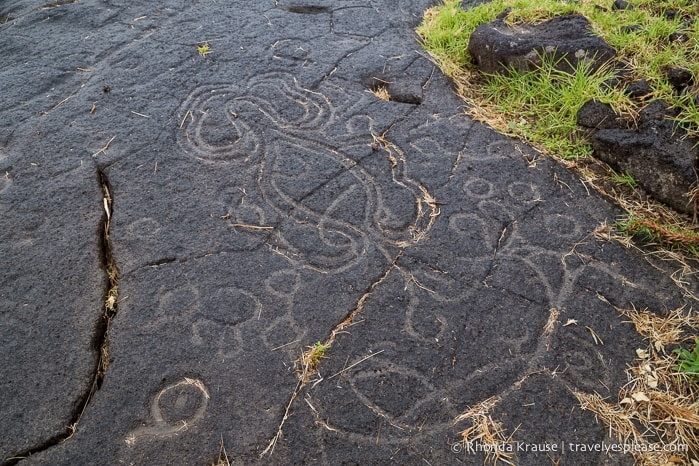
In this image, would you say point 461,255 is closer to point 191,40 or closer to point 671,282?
point 671,282

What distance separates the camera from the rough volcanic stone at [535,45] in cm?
292

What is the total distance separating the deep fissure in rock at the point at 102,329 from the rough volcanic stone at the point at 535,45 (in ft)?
7.35

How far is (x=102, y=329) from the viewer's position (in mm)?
2004

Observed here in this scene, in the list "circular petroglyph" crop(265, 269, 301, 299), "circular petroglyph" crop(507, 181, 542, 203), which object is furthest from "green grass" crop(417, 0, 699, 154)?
"circular petroglyph" crop(265, 269, 301, 299)

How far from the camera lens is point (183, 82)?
3072 millimetres

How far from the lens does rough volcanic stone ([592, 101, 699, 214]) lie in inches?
94.0

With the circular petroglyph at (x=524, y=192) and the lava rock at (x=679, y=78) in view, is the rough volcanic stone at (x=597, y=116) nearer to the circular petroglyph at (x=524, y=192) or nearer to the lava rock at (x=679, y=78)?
the lava rock at (x=679, y=78)

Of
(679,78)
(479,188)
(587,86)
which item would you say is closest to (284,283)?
(479,188)

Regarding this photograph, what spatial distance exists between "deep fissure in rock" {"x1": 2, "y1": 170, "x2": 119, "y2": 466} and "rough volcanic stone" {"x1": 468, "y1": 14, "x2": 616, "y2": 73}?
2.24 meters

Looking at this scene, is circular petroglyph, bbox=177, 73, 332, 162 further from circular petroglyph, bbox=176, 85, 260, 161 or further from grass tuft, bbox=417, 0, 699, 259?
grass tuft, bbox=417, 0, 699, 259

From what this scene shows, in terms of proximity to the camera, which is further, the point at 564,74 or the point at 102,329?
the point at 564,74

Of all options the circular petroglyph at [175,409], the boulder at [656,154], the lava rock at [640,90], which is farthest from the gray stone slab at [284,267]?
the lava rock at [640,90]

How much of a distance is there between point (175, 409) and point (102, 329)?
0.47 meters

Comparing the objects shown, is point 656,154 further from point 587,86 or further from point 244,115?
point 244,115
